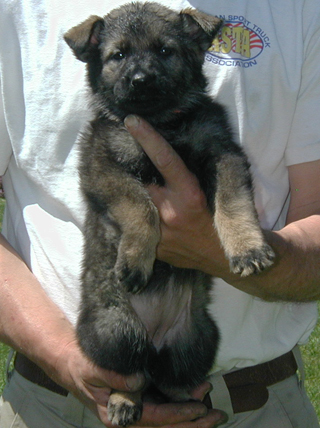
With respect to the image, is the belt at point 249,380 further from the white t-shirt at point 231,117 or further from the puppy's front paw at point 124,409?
the puppy's front paw at point 124,409

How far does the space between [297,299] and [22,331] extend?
4.05ft

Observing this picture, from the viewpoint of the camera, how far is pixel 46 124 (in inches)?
101

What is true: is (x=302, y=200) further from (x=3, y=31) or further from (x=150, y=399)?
(x=3, y=31)

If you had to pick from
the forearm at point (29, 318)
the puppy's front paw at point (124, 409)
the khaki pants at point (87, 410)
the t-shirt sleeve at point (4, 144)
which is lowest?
the khaki pants at point (87, 410)

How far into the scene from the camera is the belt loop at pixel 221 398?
94.8 inches

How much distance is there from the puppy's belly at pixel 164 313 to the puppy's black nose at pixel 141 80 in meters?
0.93

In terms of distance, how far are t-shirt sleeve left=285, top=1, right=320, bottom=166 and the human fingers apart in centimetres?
50

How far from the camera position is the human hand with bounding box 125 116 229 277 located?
232cm

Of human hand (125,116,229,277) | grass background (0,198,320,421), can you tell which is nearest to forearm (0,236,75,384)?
human hand (125,116,229,277)

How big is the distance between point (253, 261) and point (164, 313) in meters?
0.61

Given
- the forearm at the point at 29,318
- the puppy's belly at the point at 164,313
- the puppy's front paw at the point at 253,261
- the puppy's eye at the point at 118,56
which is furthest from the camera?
the puppy's eye at the point at 118,56

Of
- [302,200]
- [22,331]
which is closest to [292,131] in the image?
[302,200]

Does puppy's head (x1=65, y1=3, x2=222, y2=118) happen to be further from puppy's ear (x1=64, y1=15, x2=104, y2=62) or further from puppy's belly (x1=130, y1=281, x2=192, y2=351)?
puppy's belly (x1=130, y1=281, x2=192, y2=351)

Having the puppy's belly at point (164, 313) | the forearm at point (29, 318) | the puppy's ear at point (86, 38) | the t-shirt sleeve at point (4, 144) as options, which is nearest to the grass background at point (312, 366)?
the puppy's belly at point (164, 313)
